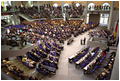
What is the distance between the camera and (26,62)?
8758 millimetres

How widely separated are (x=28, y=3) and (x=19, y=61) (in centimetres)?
2216

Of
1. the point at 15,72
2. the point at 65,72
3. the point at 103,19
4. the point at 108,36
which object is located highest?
the point at 103,19

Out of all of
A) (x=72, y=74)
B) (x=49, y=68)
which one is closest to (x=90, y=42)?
(x=72, y=74)

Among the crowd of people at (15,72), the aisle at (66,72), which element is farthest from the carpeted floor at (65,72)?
the crowd of people at (15,72)

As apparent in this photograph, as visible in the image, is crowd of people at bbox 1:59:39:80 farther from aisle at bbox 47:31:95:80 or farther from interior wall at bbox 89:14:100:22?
interior wall at bbox 89:14:100:22

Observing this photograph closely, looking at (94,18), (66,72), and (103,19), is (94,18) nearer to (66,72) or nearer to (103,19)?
(103,19)

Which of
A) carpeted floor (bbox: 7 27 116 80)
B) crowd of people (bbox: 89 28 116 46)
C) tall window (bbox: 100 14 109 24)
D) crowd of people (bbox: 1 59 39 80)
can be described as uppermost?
tall window (bbox: 100 14 109 24)

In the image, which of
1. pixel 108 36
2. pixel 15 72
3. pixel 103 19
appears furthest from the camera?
pixel 103 19

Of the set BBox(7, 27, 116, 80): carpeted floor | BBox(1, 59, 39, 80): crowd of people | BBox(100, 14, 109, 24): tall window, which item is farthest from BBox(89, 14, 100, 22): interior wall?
BBox(1, 59, 39, 80): crowd of people

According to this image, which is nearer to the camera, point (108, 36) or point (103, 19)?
point (108, 36)

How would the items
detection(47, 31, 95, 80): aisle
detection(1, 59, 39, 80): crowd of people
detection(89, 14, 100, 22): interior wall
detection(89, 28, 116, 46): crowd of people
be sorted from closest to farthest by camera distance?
detection(1, 59, 39, 80): crowd of people → detection(47, 31, 95, 80): aisle → detection(89, 28, 116, 46): crowd of people → detection(89, 14, 100, 22): interior wall

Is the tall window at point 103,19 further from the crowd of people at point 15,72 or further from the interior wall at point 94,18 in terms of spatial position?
the crowd of people at point 15,72

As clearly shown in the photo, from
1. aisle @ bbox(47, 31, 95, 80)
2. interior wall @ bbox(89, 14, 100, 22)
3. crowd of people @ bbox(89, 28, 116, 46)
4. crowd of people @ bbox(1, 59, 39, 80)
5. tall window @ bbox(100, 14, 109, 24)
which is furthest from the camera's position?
tall window @ bbox(100, 14, 109, 24)

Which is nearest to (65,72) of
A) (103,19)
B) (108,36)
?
(108,36)
